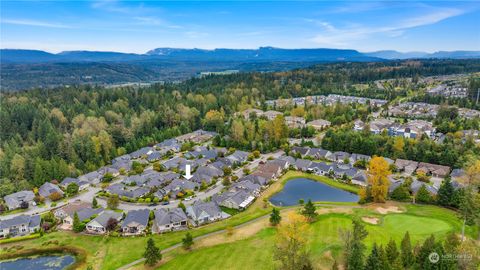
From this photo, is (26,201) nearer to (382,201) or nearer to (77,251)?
(77,251)

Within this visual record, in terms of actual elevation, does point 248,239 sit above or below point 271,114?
below

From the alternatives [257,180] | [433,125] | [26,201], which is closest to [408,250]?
[257,180]

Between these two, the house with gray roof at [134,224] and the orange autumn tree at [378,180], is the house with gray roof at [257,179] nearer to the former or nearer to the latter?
the orange autumn tree at [378,180]

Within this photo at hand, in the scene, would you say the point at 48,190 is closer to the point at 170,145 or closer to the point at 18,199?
the point at 18,199

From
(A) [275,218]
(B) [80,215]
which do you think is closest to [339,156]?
(A) [275,218]

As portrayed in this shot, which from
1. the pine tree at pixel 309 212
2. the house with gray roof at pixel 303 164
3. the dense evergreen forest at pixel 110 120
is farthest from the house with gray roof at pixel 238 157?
the pine tree at pixel 309 212

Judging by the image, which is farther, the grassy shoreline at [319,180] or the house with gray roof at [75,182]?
the house with gray roof at [75,182]
